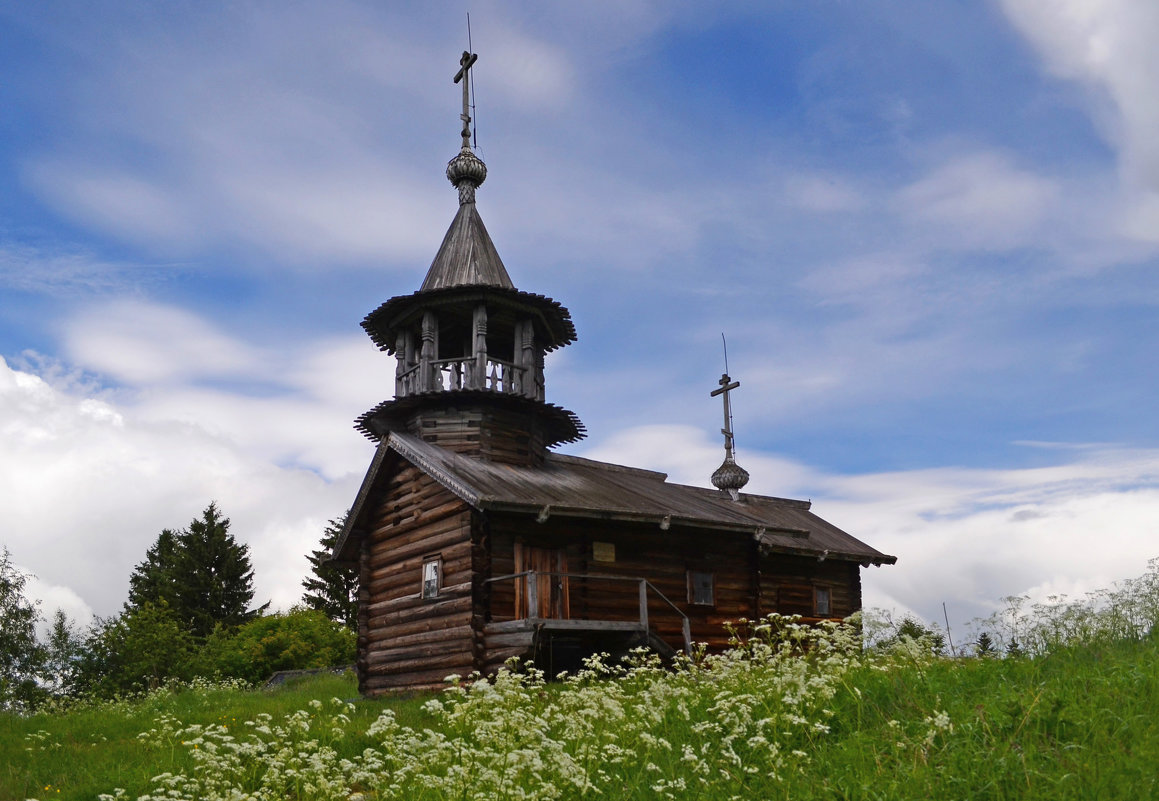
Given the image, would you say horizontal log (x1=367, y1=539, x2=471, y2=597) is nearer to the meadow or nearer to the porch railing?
the porch railing

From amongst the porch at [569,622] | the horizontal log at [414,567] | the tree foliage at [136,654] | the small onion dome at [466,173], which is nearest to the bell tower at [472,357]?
the small onion dome at [466,173]

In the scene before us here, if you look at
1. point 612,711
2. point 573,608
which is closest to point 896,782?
point 612,711

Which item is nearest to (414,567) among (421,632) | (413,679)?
(421,632)

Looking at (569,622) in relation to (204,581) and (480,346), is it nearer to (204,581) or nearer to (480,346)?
(480,346)

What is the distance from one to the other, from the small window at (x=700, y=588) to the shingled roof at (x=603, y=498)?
50.9 inches

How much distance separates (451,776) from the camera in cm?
726

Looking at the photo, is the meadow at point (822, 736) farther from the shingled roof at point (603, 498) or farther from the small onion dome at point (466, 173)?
the small onion dome at point (466, 173)

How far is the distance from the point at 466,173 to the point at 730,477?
13.0 meters

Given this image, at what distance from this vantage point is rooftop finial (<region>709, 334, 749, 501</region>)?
32031 mm

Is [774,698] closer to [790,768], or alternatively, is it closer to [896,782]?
[790,768]

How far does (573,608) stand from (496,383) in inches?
234

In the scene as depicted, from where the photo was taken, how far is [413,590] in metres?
21.9

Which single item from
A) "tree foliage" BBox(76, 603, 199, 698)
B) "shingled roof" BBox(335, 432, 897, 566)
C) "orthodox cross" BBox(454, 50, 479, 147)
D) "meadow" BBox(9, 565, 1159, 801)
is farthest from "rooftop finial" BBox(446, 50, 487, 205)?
"tree foliage" BBox(76, 603, 199, 698)

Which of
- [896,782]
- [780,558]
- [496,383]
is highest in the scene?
[496,383]
